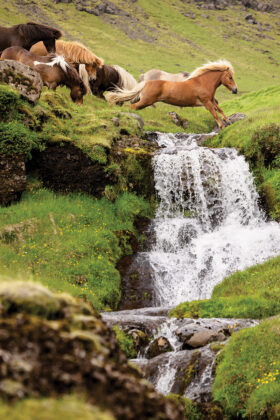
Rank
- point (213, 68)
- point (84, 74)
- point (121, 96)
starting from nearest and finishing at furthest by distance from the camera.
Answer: point (213, 68) → point (121, 96) → point (84, 74)

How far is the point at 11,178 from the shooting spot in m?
14.5

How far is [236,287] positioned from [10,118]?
1069 centimetres

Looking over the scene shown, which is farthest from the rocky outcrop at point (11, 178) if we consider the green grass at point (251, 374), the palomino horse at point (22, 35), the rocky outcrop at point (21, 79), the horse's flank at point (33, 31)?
the green grass at point (251, 374)

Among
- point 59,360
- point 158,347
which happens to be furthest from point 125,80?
point 59,360

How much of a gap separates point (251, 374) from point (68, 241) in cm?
823

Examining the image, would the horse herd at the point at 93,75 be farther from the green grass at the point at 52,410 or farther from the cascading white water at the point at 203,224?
the green grass at the point at 52,410

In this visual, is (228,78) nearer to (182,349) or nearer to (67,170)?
(67,170)

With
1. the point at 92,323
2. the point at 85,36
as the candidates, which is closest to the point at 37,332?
the point at 92,323

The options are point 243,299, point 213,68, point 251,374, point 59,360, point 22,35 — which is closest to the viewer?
point 59,360

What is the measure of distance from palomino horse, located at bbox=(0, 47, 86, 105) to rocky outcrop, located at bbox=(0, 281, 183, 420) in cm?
1902

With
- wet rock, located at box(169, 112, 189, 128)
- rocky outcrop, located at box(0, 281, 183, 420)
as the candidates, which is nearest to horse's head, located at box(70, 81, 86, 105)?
wet rock, located at box(169, 112, 189, 128)

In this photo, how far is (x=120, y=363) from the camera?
301cm

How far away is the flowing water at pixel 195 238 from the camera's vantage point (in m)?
8.95

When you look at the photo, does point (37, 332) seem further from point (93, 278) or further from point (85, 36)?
point (85, 36)
